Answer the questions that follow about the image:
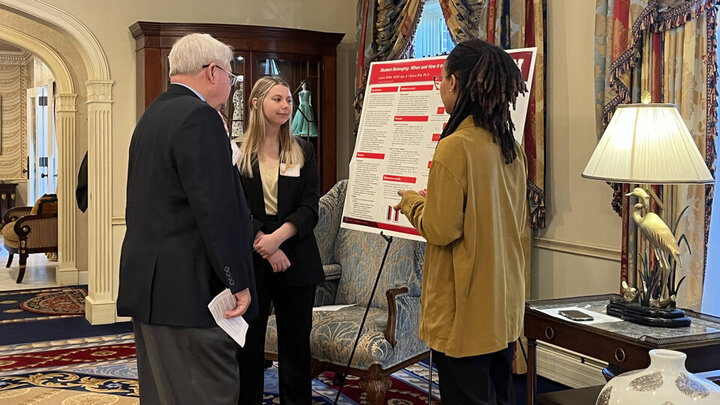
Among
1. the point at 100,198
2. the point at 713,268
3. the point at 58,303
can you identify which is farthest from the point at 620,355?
the point at 58,303

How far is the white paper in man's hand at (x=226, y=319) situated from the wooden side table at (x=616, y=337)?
1.19m

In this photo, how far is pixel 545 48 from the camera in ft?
13.1

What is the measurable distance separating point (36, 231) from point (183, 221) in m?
6.69

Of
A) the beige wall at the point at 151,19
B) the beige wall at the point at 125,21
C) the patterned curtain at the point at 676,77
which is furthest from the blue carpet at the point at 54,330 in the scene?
the patterned curtain at the point at 676,77

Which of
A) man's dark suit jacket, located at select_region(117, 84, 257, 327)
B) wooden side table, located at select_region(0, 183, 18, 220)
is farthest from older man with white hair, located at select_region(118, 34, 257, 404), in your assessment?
wooden side table, located at select_region(0, 183, 18, 220)

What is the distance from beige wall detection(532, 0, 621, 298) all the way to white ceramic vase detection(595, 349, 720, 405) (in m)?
2.47

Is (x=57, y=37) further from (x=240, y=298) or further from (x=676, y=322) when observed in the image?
(x=676, y=322)

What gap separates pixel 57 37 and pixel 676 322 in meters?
6.47

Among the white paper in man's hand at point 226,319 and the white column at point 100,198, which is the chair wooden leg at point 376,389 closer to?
the white paper in man's hand at point 226,319

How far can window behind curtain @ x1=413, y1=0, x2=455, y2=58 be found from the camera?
492 cm

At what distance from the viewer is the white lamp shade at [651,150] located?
2512mm

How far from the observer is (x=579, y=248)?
385 centimetres

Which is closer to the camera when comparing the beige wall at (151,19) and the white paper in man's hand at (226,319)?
the white paper in man's hand at (226,319)

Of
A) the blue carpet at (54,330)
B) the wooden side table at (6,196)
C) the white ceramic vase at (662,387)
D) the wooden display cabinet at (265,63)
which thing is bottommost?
the blue carpet at (54,330)
